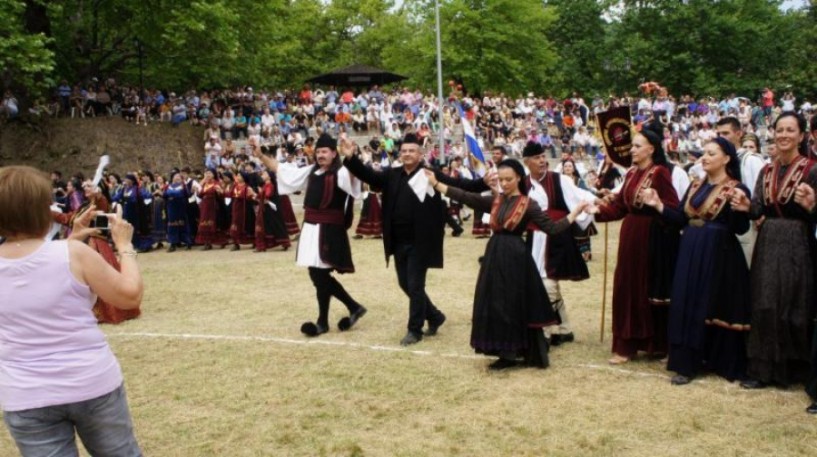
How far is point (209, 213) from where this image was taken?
18016mm

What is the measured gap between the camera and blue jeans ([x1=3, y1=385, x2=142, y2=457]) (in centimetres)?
328

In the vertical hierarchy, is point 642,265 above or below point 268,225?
above

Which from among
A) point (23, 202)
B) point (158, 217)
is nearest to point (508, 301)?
point (23, 202)

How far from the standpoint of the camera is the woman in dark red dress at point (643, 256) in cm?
686

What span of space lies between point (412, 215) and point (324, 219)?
100cm

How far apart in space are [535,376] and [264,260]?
30.9 ft

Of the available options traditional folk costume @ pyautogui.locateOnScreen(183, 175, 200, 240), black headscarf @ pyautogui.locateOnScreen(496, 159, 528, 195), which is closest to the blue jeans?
black headscarf @ pyautogui.locateOnScreen(496, 159, 528, 195)

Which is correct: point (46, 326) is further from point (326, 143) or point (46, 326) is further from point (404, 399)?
point (326, 143)

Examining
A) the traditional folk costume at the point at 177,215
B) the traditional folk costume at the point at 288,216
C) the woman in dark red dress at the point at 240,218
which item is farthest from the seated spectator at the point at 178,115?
the traditional folk costume at the point at 288,216

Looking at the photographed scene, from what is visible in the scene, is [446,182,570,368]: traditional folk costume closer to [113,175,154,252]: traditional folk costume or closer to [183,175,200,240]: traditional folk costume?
[183,175,200,240]: traditional folk costume

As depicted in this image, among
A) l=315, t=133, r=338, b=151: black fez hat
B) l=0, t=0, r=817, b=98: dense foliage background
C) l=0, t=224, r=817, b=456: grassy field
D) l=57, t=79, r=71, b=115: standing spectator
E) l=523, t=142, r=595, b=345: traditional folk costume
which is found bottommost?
l=0, t=224, r=817, b=456: grassy field

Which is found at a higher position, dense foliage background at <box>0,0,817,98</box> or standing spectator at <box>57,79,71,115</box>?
dense foliage background at <box>0,0,817,98</box>

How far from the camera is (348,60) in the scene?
Result: 50.9 meters

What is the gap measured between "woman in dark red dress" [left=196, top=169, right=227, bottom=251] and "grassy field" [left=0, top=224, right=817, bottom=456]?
327 inches
